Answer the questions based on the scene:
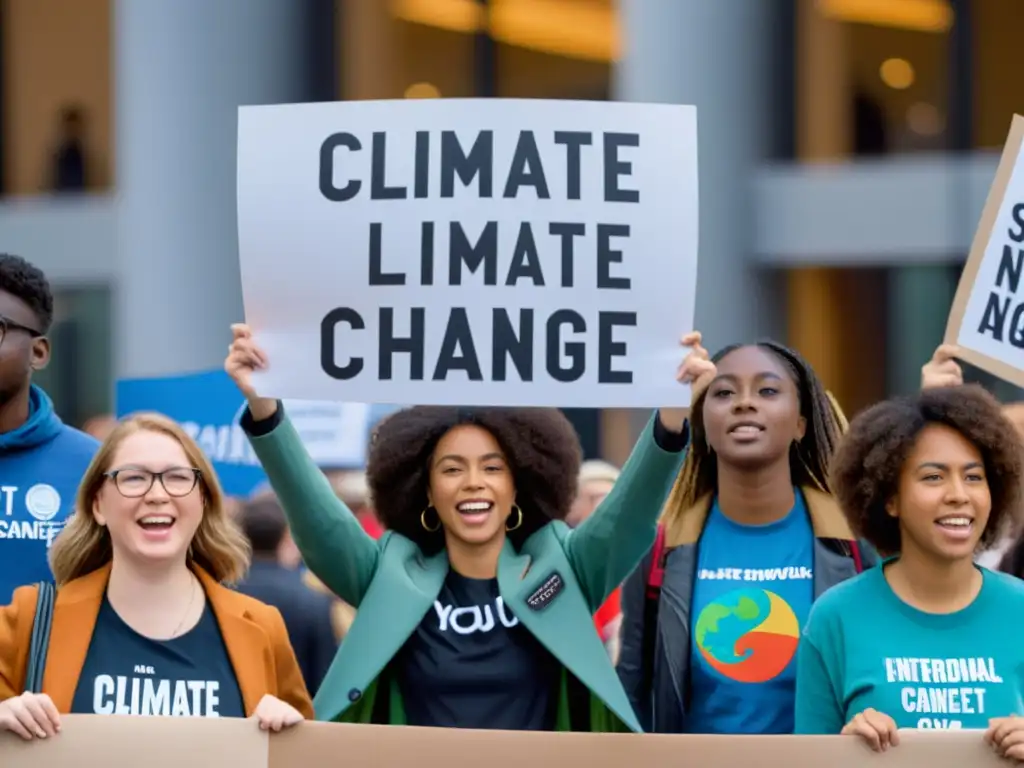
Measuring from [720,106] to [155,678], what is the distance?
489 inches

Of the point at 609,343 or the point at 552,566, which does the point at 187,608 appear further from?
the point at 609,343

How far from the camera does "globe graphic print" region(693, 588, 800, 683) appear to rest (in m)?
4.30

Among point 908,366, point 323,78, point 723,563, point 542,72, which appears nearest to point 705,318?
point 908,366

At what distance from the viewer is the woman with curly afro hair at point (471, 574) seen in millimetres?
4125

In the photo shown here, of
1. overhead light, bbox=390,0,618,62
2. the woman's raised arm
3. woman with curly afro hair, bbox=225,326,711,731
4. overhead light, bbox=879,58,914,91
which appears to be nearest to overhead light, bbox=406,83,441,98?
overhead light, bbox=390,0,618,62

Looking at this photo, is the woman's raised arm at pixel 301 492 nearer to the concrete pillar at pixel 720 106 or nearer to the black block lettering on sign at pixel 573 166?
the black block lettering on sign at pixel 573 166

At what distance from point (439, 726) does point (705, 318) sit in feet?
37.3

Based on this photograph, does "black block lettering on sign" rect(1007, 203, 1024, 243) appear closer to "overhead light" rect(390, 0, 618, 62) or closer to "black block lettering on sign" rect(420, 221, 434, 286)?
"black block lettering on sign" rect(420, 221, 434, 286)

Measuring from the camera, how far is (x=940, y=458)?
13.1 feet

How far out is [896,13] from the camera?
16750 millimetres

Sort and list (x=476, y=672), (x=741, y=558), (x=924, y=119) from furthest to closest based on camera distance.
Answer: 1. (x=924, y=119)
2. (x=741, y=558)
3. (x=476, y=672)

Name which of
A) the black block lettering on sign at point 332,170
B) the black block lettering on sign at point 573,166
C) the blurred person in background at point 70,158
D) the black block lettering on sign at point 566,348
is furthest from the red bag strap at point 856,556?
the blurred person in background at point 70,158

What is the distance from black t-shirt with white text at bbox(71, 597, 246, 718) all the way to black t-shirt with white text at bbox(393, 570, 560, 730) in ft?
1.40

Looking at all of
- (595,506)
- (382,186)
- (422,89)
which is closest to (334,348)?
(382,186)
